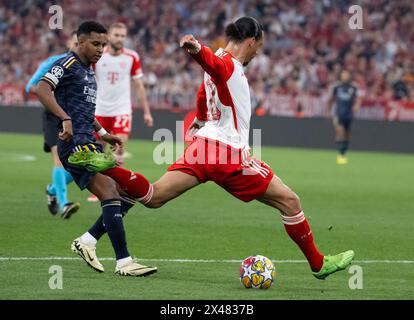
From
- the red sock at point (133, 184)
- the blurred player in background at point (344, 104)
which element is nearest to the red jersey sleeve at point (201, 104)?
the red sock at point (133, 184)

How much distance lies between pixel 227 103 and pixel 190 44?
3.07 feet

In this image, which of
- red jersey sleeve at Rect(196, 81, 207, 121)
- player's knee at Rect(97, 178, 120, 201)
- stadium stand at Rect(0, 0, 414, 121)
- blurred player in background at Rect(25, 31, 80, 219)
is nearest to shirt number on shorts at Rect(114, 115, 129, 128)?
blurred player in background at Rect(25, 31, 80, 219)

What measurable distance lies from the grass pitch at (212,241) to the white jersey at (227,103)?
1192 millimetres

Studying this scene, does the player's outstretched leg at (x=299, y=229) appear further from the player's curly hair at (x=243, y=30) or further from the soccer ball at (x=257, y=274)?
the player's curly hair at (x=243, y=30)

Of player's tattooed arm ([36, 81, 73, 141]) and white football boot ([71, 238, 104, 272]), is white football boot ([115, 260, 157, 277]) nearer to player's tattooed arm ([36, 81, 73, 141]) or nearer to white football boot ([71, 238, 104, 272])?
white football boot ([71, 238, 104, 272])

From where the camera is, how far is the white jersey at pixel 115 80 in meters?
14.9

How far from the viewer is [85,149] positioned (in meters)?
8.87

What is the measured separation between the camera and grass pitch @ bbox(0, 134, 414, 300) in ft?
26.5

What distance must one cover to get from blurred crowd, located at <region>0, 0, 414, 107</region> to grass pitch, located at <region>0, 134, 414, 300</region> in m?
11.7

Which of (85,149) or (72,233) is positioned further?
(72,233)
